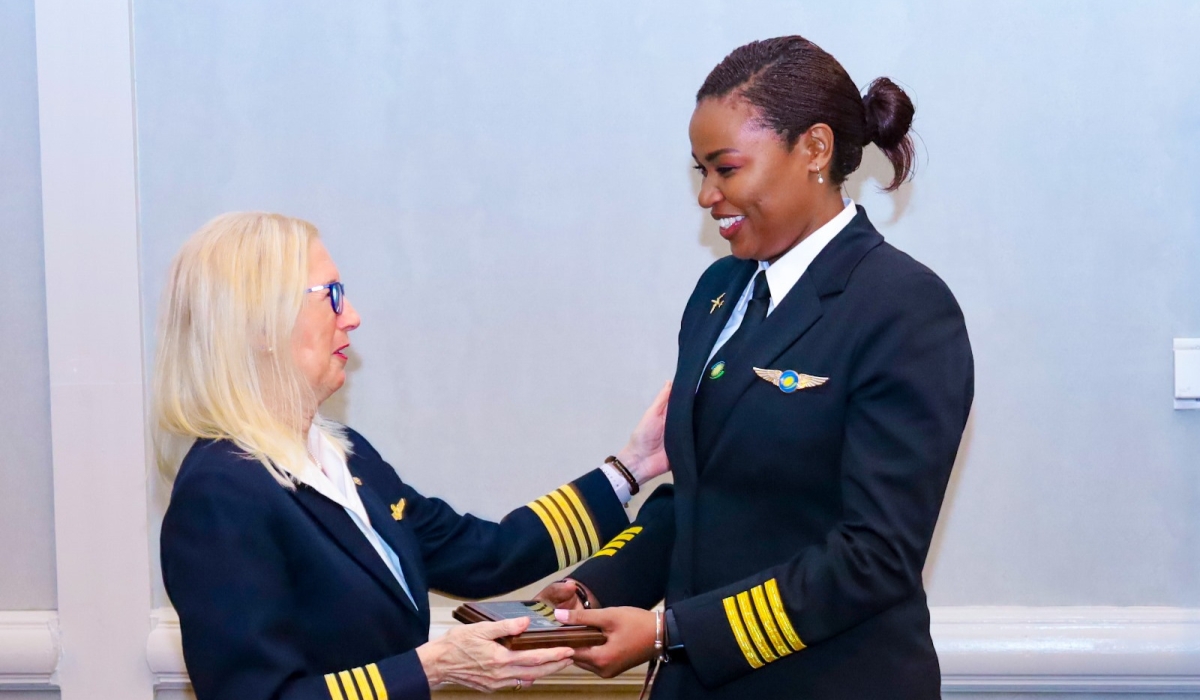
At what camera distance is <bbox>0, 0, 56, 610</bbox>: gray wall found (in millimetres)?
2703

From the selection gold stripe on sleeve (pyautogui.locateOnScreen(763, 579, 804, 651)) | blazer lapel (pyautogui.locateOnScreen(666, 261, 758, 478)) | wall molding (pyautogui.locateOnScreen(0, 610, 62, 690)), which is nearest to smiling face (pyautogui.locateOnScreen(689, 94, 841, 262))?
blazer lapel (pyautogui.locateOnScreen(666, 261, 758, 478))

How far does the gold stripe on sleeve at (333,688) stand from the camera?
57.2 inches

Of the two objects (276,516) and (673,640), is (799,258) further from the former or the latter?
(276,516)

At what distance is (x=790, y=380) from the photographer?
1.45 m

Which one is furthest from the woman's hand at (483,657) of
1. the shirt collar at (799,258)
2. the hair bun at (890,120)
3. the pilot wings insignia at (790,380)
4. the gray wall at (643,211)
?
the gray wall at (643,211)

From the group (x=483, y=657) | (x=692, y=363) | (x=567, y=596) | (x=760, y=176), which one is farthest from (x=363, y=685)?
(x=760, y=176)

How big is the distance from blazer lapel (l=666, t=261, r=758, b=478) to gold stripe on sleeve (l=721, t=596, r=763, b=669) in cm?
19

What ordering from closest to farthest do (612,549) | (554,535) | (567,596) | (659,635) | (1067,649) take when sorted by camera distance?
(659,635) → (567,596) → (612,549) → (554,535) → (1067,649)

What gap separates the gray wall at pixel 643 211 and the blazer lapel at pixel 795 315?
1.09 meters

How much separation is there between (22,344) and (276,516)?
1616mm

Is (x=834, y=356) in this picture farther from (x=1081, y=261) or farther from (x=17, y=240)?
(x=17, y=240)

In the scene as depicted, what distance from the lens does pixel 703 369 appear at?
1.58m

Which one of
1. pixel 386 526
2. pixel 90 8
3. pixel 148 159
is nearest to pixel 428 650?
pixel 386 526

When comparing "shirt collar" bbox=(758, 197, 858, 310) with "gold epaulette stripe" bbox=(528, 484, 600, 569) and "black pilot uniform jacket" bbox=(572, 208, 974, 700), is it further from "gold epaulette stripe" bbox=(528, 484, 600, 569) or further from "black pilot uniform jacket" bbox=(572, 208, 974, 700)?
"gold epaulette stripe" bbox=(528, 484, 600, 569)
